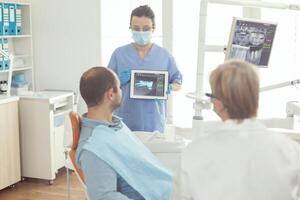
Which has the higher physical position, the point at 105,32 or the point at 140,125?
the point at 105,32

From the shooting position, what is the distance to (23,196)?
11.9ft

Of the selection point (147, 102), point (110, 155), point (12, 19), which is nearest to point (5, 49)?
point (12, 19)

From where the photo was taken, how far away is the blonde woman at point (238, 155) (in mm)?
1247

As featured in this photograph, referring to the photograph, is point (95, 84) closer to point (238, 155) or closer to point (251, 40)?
point (238, 155)

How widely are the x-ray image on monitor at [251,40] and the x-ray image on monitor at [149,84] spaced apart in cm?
72

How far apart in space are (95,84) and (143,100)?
3.76 ft

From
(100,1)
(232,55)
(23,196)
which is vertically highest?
(100,1)

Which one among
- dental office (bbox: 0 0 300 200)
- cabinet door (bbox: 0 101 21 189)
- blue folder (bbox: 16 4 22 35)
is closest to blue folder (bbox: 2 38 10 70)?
dental office (bbox: 0 0 300 200)

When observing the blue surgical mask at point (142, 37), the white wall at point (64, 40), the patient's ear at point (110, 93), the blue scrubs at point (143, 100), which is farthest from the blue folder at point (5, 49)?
the patient's ear at point (110, 93)

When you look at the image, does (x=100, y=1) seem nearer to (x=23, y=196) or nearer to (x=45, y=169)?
(x=45, y=169)

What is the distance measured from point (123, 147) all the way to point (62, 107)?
2462 mm

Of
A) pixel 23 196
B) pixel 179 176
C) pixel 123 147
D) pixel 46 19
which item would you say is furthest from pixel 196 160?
pixel 46 19

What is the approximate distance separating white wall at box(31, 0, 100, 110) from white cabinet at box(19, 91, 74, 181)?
0.47 metres

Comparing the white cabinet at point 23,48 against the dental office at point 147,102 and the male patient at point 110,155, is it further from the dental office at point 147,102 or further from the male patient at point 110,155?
the male patient at point 110,155
